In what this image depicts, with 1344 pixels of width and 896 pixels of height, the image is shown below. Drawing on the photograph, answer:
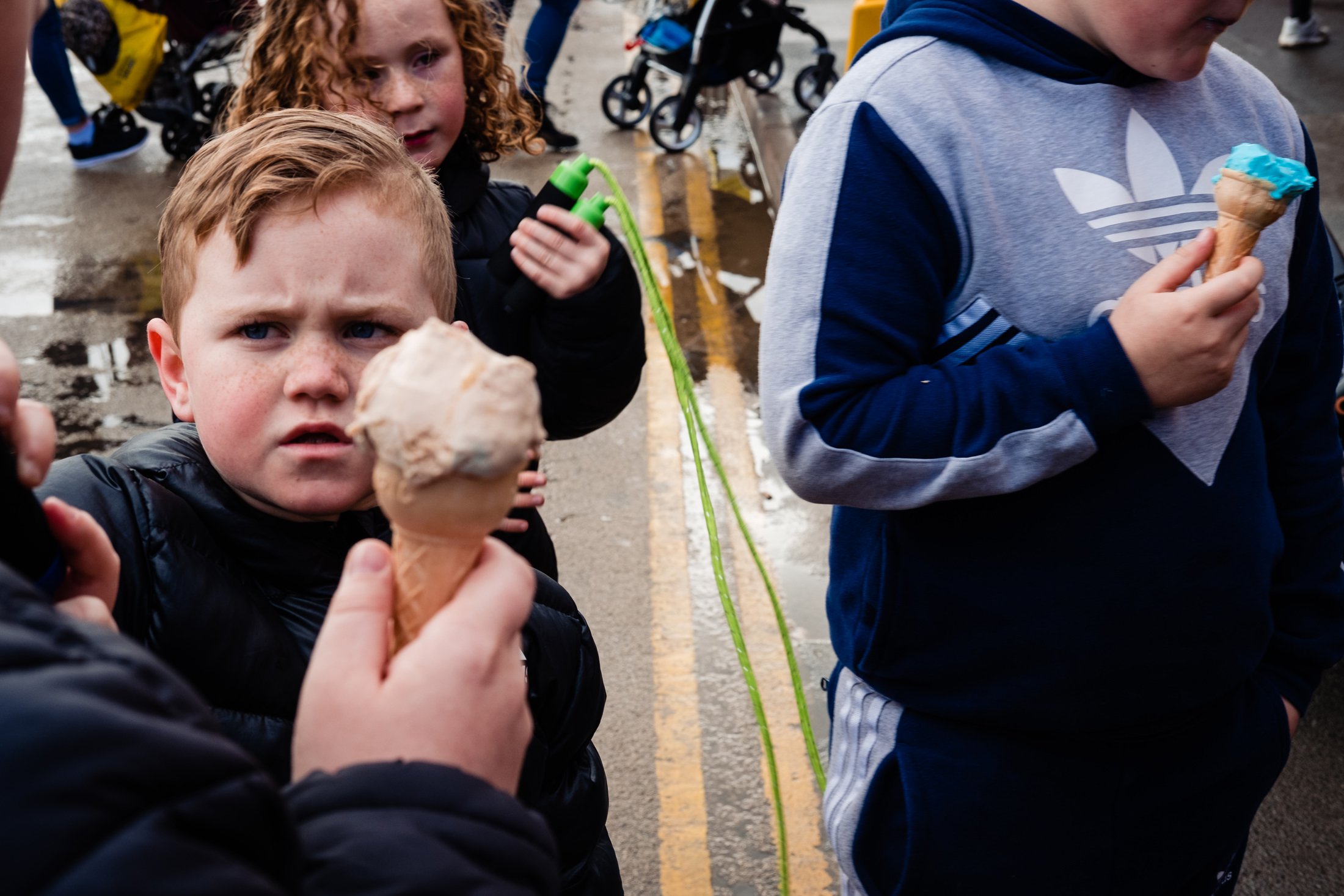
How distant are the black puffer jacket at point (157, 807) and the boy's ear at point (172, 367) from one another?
1.02 m

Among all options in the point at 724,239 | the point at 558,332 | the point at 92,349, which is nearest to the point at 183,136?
the point at 92,349

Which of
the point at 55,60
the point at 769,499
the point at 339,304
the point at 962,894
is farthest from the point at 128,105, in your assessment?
the point at 962,894

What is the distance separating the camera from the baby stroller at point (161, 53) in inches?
296

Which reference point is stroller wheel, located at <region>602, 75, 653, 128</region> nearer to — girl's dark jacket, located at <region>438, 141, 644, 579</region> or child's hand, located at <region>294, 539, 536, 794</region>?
girl's dark jacket, located at <region>438, 141, 644, 579</region>

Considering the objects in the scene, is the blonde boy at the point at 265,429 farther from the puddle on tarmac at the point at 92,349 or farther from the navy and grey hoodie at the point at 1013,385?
the puddle on tarmac at the point at 92,349

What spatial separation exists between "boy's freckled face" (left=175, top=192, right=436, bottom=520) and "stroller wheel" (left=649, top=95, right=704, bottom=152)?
22.2 ft

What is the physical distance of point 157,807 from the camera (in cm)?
64

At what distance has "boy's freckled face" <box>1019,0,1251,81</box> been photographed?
1481mm

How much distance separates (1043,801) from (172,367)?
1.45 m

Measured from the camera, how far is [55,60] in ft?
25.7

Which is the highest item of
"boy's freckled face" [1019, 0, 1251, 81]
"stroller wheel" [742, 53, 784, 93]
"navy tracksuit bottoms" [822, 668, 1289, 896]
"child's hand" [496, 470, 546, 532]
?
"boy's freckled face" [1019, 0, 1251, 81]

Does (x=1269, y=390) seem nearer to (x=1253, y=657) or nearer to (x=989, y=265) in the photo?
(x=1253, y=657)

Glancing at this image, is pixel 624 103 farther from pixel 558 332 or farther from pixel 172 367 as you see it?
pixel 172 367

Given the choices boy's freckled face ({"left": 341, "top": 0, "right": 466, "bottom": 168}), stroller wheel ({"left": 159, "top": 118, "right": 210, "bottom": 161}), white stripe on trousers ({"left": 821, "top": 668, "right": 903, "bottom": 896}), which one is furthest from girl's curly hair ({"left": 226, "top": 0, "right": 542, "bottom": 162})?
stroller wheel ({"left": 159, "top": 118, "right": 210, "bottom": 161})
